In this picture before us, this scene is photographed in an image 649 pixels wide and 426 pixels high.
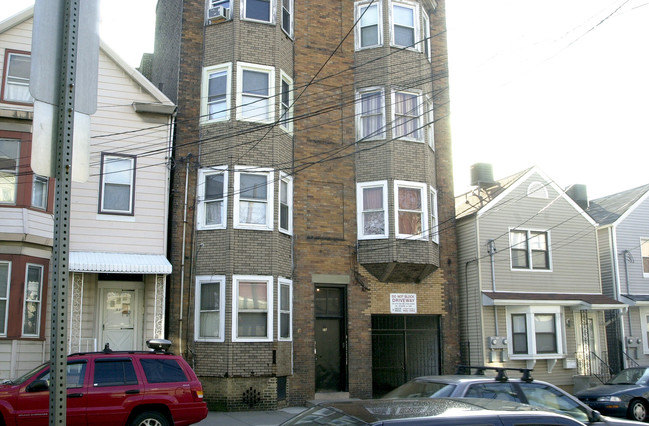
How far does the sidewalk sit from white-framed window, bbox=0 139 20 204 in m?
7.11

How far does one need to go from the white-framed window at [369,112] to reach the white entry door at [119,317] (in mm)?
8523

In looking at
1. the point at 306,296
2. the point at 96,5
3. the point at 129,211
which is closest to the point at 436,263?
the point at 306,296

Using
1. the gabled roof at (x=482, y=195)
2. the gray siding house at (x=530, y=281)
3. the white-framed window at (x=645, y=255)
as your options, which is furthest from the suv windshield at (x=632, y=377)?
the white-framed window at (x=645, y=255)

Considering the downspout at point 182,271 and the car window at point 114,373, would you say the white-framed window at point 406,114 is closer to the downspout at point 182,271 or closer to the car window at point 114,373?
the downspout at point 182,271

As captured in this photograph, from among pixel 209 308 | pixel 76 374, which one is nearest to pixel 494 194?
pixel 209 308

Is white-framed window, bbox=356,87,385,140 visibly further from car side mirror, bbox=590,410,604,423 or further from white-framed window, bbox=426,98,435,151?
car side mirror, bbox=590,410,604,423

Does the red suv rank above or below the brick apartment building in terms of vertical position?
below

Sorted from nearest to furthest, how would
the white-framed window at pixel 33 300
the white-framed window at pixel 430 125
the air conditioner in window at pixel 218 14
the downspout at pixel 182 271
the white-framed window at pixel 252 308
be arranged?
the white-framed window at pixel 33 300
the white-framed window at pixel 252 308
the downspout at pixel 182 271
the air conditioner in window at pixel 218 14
the white-framed window at pixel 430 125

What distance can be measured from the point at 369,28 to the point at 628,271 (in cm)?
1339

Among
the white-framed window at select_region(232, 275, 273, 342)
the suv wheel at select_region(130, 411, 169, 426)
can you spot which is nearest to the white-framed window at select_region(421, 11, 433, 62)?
the white-framed window at select_region(232, 275, 273, 342)

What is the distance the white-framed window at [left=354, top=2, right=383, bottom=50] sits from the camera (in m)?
21.3

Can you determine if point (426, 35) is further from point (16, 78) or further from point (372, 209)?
point (16, 78)

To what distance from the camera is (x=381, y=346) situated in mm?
20484

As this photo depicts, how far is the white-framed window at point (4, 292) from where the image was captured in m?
15.1
